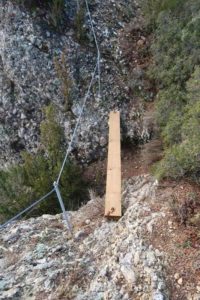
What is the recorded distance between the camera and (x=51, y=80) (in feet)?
26.8

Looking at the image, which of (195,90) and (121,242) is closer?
(121,242)

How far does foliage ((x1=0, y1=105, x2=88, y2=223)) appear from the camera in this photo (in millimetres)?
6520

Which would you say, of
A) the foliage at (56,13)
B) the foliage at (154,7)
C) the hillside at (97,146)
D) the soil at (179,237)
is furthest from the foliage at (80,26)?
the soil at (179,237)

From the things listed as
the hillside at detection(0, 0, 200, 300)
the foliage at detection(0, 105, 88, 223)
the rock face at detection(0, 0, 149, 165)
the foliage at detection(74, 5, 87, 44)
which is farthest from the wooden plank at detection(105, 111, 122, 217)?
the foliage at detection(74, 5, 87, 44)

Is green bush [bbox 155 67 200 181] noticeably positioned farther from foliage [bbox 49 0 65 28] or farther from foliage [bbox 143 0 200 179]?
foliage [bbox 49 0 65 28]

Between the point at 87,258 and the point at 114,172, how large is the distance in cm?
198

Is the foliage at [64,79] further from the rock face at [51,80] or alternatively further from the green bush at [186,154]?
the green bush at [186,154]

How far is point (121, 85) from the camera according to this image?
8195 millimetres

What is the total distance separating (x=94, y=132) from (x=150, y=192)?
3.08 metres

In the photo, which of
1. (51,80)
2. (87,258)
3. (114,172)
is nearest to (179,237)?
(87,258)

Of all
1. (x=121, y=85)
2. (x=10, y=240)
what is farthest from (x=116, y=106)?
(x=10, y=240)

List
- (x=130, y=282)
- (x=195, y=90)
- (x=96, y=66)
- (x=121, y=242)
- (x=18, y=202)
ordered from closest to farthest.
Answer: (x=130, y=282), (x=121, y=242), (x=195, y=90), (x=18, y=202), (x=96, y=66)

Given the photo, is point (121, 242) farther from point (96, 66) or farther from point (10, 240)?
point (96, 66)

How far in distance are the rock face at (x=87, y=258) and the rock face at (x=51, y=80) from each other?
9.48 ft
